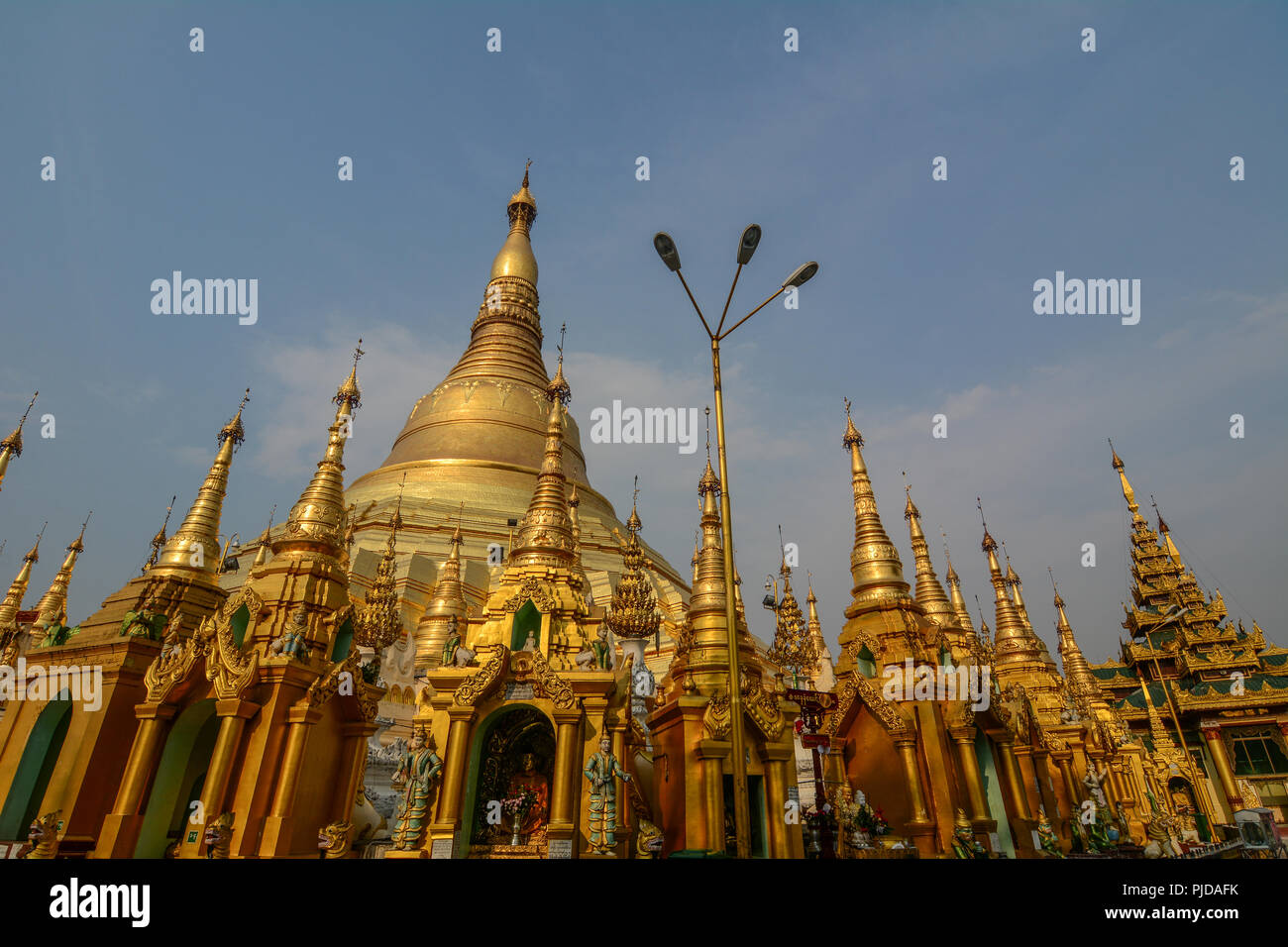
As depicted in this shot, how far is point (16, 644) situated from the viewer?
21594mm

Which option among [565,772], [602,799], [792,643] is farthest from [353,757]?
[792,643]

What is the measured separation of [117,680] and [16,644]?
10.6m

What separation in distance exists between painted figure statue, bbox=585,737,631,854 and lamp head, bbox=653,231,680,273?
25.7 ft

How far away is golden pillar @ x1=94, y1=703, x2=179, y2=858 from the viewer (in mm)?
12391

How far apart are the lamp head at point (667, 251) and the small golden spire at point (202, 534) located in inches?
583

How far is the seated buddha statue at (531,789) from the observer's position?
12641mm

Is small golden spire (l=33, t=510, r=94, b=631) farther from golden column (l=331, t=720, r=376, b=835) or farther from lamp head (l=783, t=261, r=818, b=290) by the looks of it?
lamp head (l=783, t=261, r=818, b=290)

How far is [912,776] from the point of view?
50.3 feet

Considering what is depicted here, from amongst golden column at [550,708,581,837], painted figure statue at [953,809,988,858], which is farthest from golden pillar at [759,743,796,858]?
golden column at [550,708,581,837]

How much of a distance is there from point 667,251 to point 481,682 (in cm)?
802

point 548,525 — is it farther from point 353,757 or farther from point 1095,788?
point 1095,788
